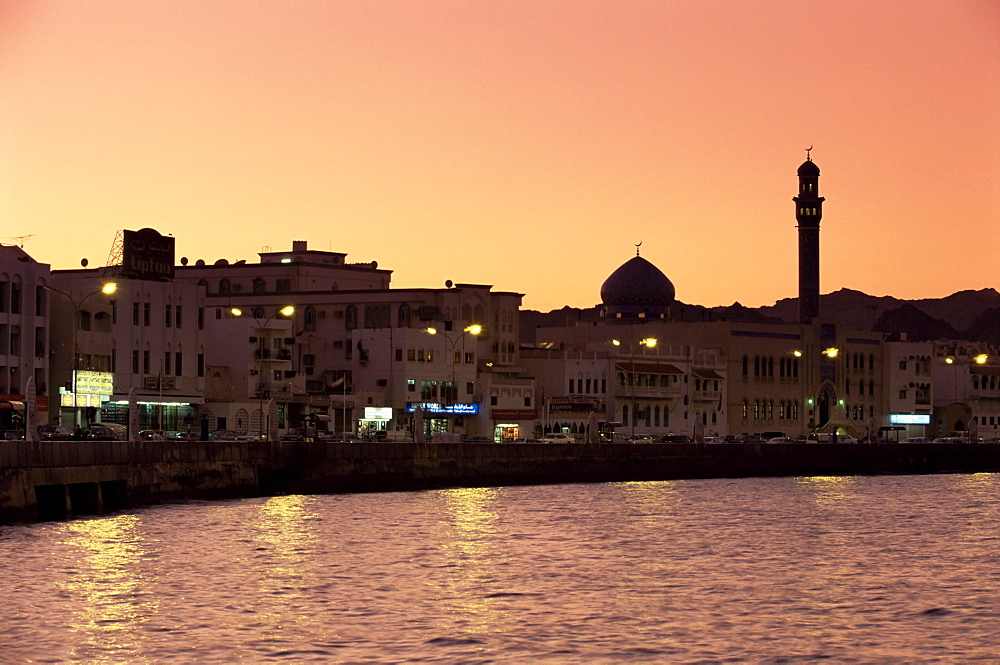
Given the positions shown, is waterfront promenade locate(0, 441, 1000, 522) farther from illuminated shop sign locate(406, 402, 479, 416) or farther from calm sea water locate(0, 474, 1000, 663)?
illuminated shop sign locate(406, 402, 479, 416)

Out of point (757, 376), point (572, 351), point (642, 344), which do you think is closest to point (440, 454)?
point (572, 351)

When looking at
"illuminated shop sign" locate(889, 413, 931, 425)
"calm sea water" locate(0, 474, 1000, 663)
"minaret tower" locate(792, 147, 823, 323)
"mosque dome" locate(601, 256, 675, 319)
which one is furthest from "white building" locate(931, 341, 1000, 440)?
"calm sea water" locate(0, 474, 1000, 663)

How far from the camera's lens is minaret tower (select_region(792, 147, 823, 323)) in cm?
18088

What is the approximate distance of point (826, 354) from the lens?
554 ft

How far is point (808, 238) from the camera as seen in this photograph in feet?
605

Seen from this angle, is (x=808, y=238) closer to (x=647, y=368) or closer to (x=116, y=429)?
(x=647, y=368)

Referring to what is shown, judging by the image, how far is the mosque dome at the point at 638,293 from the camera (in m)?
190

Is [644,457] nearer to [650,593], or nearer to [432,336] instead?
[432,336]

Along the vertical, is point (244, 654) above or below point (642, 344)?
below

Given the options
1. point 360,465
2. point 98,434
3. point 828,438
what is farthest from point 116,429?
point 828,438

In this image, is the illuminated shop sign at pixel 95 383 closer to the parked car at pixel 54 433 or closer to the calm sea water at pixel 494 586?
the parked car at pixel 54 433

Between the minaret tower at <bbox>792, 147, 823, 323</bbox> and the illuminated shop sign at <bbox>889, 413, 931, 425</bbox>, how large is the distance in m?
12.8

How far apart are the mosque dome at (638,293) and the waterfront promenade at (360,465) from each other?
54577 mm

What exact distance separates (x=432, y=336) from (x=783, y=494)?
1575 inches
